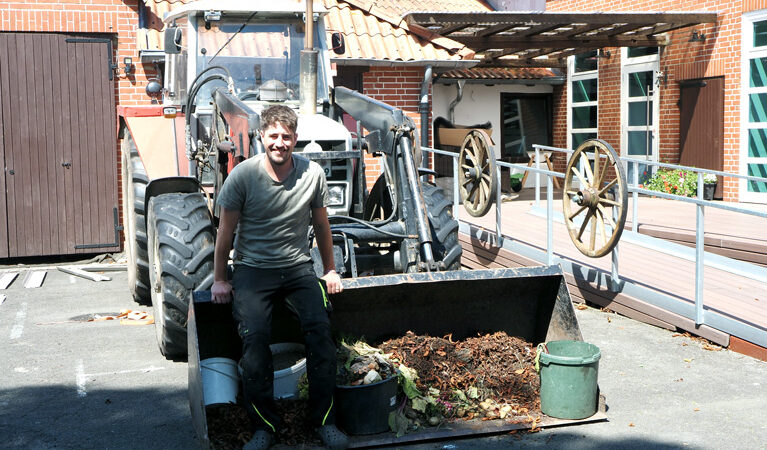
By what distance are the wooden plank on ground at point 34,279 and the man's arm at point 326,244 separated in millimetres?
5598

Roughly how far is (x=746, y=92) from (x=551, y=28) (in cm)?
303

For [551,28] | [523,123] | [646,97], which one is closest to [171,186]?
[551,28]

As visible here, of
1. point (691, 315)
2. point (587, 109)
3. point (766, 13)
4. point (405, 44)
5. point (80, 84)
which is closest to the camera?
point (691, 315)

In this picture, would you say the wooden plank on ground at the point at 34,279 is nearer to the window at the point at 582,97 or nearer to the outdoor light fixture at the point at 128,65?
the outdoor light fixture at the point at 128,65

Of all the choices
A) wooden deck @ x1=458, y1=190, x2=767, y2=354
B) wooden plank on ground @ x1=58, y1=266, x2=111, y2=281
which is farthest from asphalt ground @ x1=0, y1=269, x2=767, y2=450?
wooden plank on ground @ x1=58, y1=266, x2=111, y2=281

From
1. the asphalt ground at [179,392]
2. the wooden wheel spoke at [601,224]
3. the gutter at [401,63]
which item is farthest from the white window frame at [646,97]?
the wooden wheel spoke at [601,224]

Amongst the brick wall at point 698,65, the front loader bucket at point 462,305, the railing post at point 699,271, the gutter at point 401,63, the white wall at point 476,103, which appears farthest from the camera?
the white wall at point 476,103

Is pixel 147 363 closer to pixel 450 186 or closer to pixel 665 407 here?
pixel 665 407

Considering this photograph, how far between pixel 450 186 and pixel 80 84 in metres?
4.88

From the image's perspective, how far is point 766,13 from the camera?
12.4 m

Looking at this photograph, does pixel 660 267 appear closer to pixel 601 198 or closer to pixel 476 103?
pixel 601 198

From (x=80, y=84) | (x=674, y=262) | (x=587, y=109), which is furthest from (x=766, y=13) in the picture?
(x=80, y=84)

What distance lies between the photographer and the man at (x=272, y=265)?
4242 mm

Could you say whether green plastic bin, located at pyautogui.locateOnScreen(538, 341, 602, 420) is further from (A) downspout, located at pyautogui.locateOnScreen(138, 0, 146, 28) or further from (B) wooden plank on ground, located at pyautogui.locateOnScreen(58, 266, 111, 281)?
(A) downspout, located at pyautogui.locateOnScreen(138, 0, 146, 28)
